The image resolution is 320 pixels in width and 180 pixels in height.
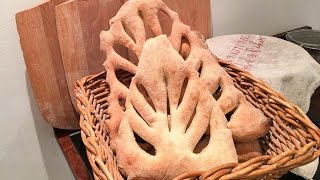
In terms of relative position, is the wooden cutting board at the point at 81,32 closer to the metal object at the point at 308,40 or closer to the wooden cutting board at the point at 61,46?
the wooden cutting board at the point at 61,46

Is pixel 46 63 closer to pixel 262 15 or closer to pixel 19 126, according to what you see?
pixel 19 126

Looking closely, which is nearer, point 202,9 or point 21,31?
point 21,31

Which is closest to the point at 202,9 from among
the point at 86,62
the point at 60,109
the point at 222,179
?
the point at 86,62

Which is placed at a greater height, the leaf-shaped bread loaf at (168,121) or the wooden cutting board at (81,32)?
the wooden cutting board at (81,32)

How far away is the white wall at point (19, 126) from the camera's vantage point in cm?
76

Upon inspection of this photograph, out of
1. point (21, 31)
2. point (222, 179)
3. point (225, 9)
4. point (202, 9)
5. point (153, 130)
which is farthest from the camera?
point (225, 9)

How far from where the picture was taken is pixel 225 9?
100 centimetres

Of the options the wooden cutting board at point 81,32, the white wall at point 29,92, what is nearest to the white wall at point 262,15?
the white wall at point 29,92

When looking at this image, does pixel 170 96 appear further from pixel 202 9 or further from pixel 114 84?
pixel 202 9

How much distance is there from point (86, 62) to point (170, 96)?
0.28 meters

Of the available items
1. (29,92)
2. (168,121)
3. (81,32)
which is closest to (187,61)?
(168,121)

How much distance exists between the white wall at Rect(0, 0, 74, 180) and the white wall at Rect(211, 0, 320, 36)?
1.67 feet

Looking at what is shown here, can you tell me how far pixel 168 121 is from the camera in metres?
0.58

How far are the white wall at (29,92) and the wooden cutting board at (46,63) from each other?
0.16ft
